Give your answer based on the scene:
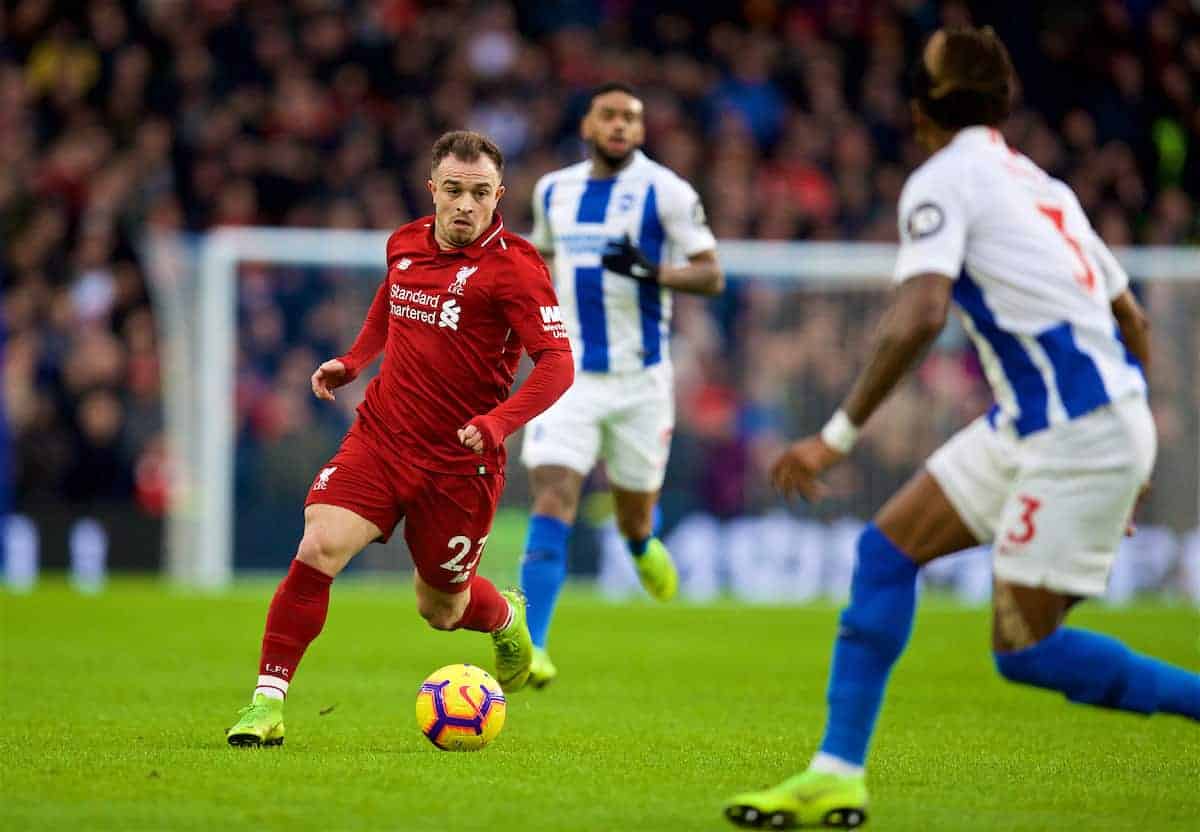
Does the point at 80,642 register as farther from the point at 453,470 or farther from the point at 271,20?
the point at 271,20

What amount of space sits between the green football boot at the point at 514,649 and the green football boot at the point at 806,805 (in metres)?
2.82

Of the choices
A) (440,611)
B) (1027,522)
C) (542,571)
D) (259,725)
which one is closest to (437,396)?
(440,611)

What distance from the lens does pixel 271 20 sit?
73.4 feet

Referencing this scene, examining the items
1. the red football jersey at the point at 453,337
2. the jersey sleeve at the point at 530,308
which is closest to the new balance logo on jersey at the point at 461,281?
the red football jersey at the point at 453,337

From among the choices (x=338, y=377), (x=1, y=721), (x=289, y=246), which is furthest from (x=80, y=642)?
(x=289, y=246)

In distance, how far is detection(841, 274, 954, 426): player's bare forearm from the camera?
5227 millimetres

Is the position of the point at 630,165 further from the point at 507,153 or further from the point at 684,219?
the point at 507,153

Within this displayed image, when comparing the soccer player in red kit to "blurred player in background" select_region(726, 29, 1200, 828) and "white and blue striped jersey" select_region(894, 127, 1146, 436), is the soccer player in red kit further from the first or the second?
"white and blue striped jersey" select_region(894, 127, 1146, 436)

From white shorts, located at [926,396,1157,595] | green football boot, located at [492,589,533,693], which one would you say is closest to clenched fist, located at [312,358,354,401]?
green football boot, located at [492,589,533,693]

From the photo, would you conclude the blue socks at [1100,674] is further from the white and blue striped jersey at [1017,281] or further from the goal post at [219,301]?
the goal post at [219,301]

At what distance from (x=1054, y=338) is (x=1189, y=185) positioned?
1564 cm

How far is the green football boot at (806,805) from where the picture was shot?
5449mm

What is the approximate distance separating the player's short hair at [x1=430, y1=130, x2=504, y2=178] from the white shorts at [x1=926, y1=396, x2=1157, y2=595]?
2.70 m

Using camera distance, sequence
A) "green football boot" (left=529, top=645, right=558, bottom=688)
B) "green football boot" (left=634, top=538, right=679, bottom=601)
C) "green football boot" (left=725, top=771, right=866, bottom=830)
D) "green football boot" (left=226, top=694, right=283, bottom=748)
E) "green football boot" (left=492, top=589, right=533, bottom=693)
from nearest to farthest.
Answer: "green football boot" (left=725, top=771, right=866, bottom=830)
"green football boot" (left=226, top=694, right=283, bottom=748)
"green football boot" (left=492, top=589, right=533, bottom=693)
"green football boot" (left=529, top=645, right=558, bottom=688)
"green football boot" (left=634, top=538, right=679, bottom=601)
